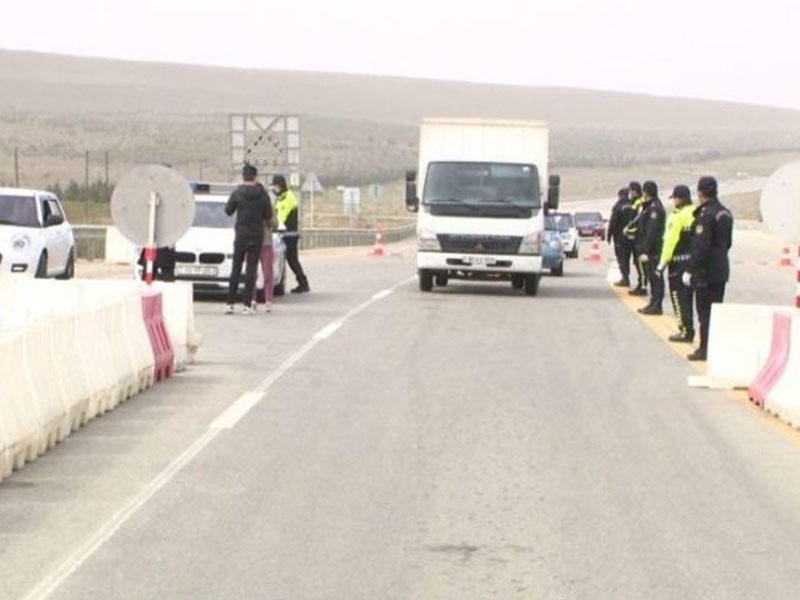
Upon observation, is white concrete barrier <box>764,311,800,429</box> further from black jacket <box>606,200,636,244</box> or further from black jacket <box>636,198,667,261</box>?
black jacket <box>606,200,636,244</box>

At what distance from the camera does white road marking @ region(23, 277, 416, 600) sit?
8.65 metres

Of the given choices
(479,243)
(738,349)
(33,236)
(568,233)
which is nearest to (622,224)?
(479,243)

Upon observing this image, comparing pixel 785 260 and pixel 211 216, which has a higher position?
pixel 211 216

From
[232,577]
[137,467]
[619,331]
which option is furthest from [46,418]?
[619,331]

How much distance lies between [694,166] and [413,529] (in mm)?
167391

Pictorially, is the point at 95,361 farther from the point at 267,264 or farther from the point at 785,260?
the point at 785,260

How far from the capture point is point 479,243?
32.3 meters

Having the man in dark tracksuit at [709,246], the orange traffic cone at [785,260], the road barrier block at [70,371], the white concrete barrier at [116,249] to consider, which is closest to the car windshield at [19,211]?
the white concrete barrier at [116,249]

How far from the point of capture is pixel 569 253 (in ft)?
185

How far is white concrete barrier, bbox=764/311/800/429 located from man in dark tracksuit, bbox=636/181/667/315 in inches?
498

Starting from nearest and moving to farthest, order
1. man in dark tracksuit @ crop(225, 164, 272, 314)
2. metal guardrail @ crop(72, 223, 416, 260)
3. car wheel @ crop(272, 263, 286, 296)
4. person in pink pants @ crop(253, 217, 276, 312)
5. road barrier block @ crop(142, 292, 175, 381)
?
road barrier block @ crop(142, 292, 175, 381) < man in dark tracksuit @ crop(225, 164, 272, 314) < person in pink pants @ crop(253, 217, 276, 312) < car wheel @ crop(272, 263, 286, 296) < metal guardrail @ crop(72, 223, 416, 260)

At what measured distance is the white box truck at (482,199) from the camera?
32.3m

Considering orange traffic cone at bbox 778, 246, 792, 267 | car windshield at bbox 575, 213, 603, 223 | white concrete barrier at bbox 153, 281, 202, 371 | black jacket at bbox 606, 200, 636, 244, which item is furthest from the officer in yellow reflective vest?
car windshield at bbox 575, 213, 603, 223

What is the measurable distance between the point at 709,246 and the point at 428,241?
12259mm
